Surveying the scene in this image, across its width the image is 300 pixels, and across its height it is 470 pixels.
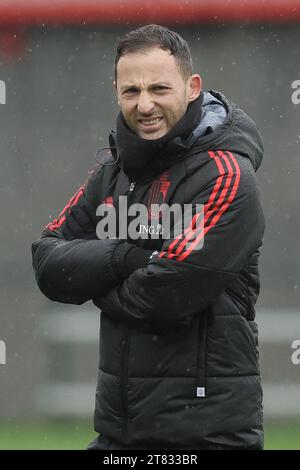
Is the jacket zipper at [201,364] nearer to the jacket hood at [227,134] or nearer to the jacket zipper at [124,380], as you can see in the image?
the jacket zipper at [124,380]

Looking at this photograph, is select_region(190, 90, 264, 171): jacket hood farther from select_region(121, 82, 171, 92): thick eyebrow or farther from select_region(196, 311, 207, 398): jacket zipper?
select_region(196, 311, 207, 398): jacket zipper

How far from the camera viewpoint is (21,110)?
5.61m

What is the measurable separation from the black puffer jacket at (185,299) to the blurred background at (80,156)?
263cm

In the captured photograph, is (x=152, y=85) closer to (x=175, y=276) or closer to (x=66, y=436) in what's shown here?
(x=175, y=276)

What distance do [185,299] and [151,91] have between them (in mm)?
504

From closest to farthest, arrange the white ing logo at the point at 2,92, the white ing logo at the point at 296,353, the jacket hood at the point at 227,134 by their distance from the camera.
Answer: the jacket hood at the point at 227,134 → the white ing logo at the point at 296,353 → the white ing logo at the point at 2,92

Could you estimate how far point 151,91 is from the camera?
2.77m

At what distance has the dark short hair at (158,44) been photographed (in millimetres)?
2793

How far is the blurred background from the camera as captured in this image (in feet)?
17.8

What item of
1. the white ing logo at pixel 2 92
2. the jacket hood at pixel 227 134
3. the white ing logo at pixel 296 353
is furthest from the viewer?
the white ing logo at pixel 2 92

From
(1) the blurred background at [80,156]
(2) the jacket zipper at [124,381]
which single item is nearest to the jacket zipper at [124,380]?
(2) the jacket zipper at [124,381]

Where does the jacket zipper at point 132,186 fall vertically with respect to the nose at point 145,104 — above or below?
below

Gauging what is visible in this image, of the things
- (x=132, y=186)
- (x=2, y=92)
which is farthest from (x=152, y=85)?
(x=2, y=92)
